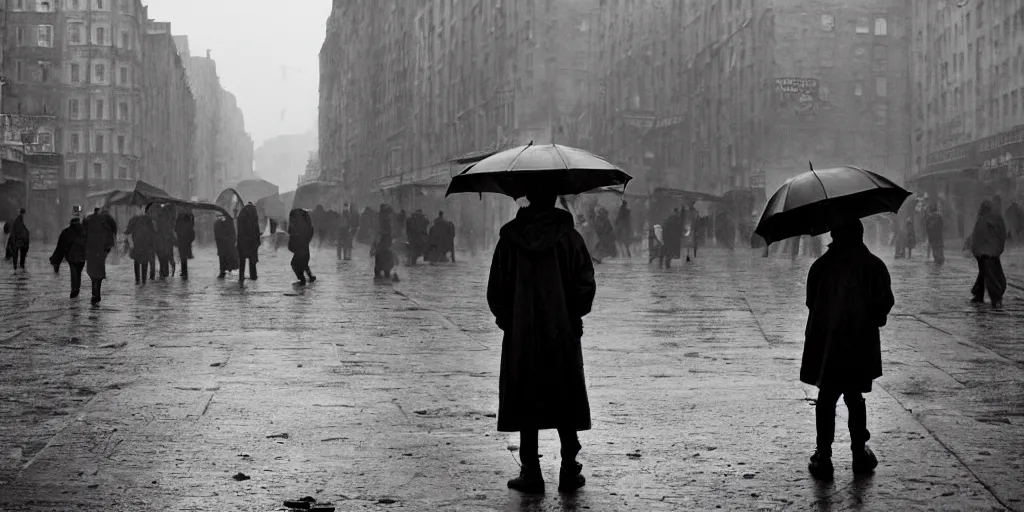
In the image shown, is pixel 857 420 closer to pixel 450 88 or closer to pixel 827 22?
pixel 827 22

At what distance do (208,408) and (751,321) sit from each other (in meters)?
8.48

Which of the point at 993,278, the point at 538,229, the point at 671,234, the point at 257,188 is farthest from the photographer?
the point at 257,188

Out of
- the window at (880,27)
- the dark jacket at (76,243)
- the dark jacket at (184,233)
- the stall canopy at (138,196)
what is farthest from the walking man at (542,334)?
the window at (880,27)

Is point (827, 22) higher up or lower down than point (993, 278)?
higher up

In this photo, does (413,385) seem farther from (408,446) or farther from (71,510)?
(71,510)

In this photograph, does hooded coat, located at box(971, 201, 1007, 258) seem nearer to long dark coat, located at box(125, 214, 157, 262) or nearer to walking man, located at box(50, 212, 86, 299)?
walking man, located at box(50, 212, 86, 299)

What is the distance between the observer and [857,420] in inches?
237

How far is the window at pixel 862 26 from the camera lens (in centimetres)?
5734

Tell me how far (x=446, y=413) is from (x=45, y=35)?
9042 cm

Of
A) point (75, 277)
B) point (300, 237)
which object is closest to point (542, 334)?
point (75, 277)

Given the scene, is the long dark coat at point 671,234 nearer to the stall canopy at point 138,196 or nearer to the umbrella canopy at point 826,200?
the stall canopy at point 138,196

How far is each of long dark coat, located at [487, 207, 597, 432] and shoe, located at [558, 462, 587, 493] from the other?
0.20 meters

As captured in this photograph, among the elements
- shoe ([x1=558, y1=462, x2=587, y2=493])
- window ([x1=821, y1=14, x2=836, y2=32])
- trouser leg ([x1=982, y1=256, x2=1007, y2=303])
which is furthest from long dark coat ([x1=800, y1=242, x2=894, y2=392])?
window ([x1=821, y1=14, x2=836, y2=32])

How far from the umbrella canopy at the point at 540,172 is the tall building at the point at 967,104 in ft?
130
